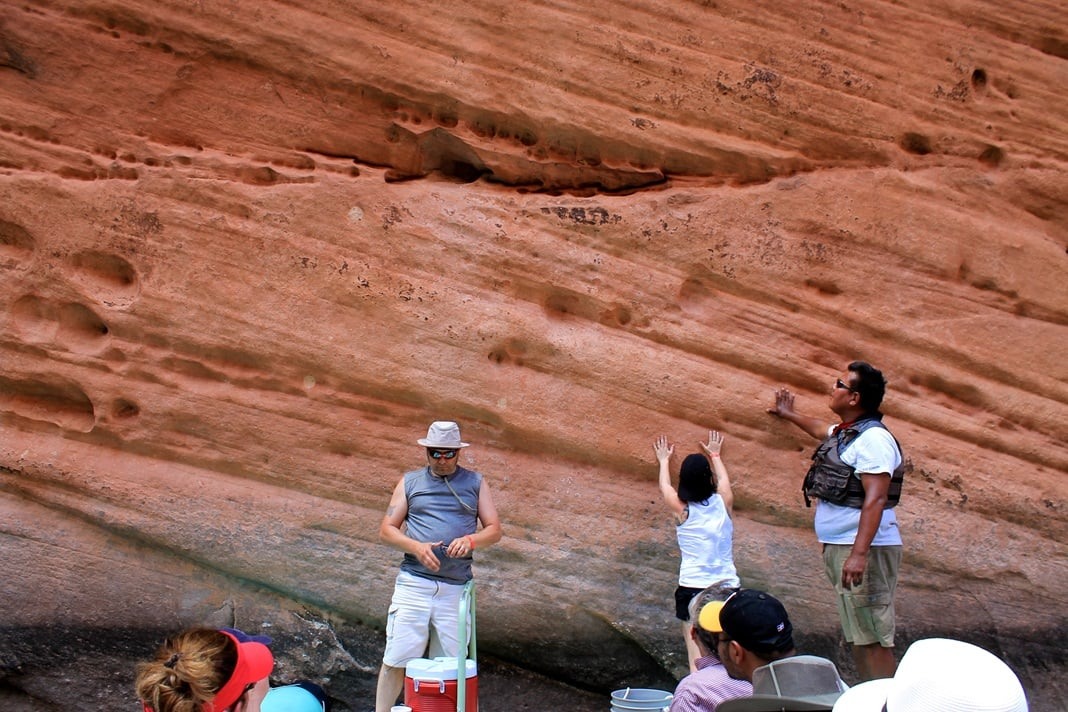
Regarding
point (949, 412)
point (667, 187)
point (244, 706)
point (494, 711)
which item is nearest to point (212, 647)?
point (244, 706)

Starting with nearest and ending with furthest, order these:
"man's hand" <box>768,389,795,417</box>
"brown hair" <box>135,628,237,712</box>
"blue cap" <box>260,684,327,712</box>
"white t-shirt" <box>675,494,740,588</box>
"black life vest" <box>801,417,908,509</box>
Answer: "brown hair" <box>135,628,237,712</box>, "blue cap" <box>260,684,327,712</box>, "black life vest" <box>801,417,908,509</box>, "white t-shirt" <box>675,494,740,588</box>, "man's hand" <box>768,389,795,417</box>

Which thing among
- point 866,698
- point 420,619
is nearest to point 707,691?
point 866,698

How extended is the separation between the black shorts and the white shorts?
3.52 feet

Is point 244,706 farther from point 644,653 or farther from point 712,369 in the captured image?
point 712,369

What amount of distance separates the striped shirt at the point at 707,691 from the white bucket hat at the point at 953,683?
2.47 ft

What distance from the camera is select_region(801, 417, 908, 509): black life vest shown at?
13.8ft

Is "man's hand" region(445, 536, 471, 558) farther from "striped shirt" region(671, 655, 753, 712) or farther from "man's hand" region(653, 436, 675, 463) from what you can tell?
"striped shirt" region(671, 655, 753, 712)

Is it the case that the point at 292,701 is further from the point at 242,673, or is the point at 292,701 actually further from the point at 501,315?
the point at 501,315

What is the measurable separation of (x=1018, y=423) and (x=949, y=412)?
1.48 ft

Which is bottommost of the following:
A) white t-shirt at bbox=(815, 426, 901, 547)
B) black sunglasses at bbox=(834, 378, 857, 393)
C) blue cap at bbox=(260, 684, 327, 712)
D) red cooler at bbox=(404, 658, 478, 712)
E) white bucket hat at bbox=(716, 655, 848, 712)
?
red cooler at bbox=(404, 658, 478, 712)

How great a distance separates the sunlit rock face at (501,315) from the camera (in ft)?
17.0

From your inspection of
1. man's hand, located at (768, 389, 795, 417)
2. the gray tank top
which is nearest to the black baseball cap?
the gray tank top

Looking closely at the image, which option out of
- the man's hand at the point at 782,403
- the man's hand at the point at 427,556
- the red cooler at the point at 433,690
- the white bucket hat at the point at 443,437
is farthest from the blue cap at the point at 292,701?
the man's hand at the point at 782,403

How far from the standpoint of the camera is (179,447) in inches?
210
